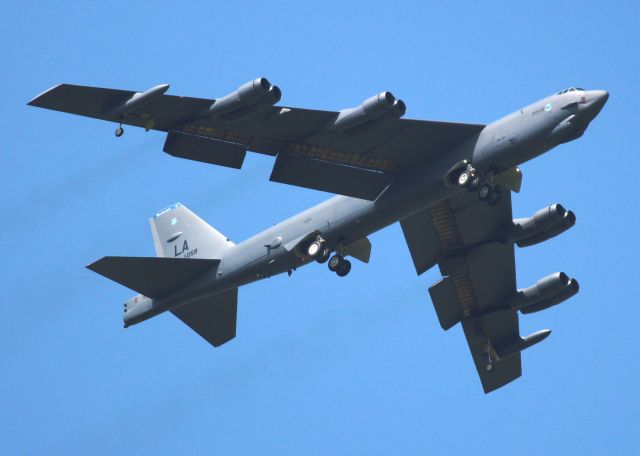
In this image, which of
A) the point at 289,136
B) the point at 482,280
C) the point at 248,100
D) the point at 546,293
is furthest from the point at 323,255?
the point at 546,293

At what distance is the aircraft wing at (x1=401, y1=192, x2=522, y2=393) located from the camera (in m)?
53.5

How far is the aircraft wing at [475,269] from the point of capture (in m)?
53.5

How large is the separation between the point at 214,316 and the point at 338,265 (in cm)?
661

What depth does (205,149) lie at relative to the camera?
47.6 meters

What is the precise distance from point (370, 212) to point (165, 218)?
466 inches

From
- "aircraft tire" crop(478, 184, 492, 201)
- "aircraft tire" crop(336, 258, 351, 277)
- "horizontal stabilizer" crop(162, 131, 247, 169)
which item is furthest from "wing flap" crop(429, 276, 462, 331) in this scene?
"horizontal stabilizer" crop(162, 131, 247, 169)

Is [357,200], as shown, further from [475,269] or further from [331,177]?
[475,269]

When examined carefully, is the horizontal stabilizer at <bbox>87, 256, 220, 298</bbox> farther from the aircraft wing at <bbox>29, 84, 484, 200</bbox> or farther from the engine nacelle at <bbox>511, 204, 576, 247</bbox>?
the engine nacelle at <bbox>511, 204, 576, 247</bbox>

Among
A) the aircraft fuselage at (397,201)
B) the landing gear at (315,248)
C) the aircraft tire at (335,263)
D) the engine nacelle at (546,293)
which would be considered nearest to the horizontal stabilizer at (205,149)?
the aircraft fuselage at (397,201)

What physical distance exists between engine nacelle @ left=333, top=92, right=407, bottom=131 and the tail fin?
32.5 feet

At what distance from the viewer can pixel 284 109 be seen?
46562 mm

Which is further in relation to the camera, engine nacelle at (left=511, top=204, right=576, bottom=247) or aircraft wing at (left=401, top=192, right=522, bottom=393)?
aircraft wing at (left=401, top=192, right=522, bottom=393)

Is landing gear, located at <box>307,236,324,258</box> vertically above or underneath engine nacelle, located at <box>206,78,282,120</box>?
underneath

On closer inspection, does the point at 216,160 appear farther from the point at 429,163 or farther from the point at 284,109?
the point at 429,163
